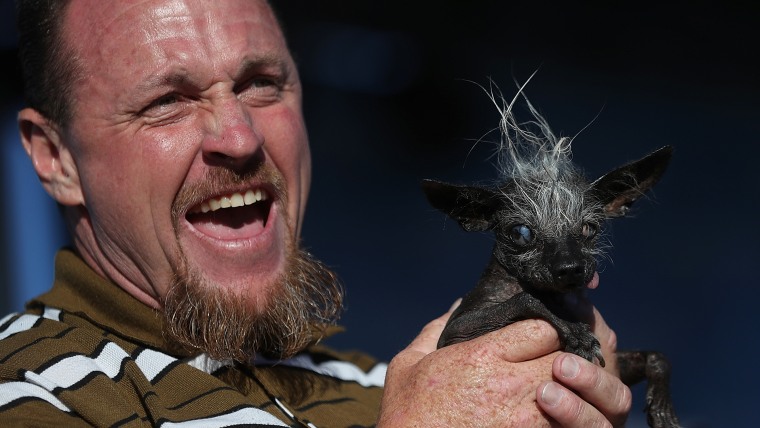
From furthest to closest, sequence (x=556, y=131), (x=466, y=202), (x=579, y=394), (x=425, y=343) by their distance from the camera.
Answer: (x=556, y=131) < (x=425, y=343) < (x=466, y=202) < (x=579, y=394)

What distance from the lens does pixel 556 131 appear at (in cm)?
439

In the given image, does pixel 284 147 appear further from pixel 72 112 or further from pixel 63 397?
pixel 63 397

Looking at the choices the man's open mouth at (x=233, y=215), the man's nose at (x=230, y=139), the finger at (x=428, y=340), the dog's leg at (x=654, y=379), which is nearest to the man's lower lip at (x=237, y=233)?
the man's open mouth at (x=233, y=215)

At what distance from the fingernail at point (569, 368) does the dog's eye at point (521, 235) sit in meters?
0.25

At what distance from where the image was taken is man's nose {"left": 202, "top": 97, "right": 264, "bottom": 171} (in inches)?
81.5

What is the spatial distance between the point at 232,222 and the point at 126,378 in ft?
1.65

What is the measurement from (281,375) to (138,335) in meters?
0.38

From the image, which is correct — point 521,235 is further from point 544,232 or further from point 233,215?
point 233,215

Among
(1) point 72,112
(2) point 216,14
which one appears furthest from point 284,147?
(1) point 72,112

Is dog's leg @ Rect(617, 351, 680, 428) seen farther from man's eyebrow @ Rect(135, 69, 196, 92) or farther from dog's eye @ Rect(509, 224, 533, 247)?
man's eyebrow @ Rect(135, 69, 196, 92)

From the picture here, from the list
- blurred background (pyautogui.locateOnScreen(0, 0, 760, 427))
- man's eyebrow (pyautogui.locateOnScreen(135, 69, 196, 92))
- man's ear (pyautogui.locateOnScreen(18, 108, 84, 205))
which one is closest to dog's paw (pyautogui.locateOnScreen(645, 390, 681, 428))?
man's eyebrow (pyautogui.locateOnScreen(135, 69, 196, 92))

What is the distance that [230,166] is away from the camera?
2.10 m

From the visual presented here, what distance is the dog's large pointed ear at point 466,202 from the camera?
1886 millimetres

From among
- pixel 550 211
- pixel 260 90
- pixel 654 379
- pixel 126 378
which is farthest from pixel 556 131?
pixel 126 378
